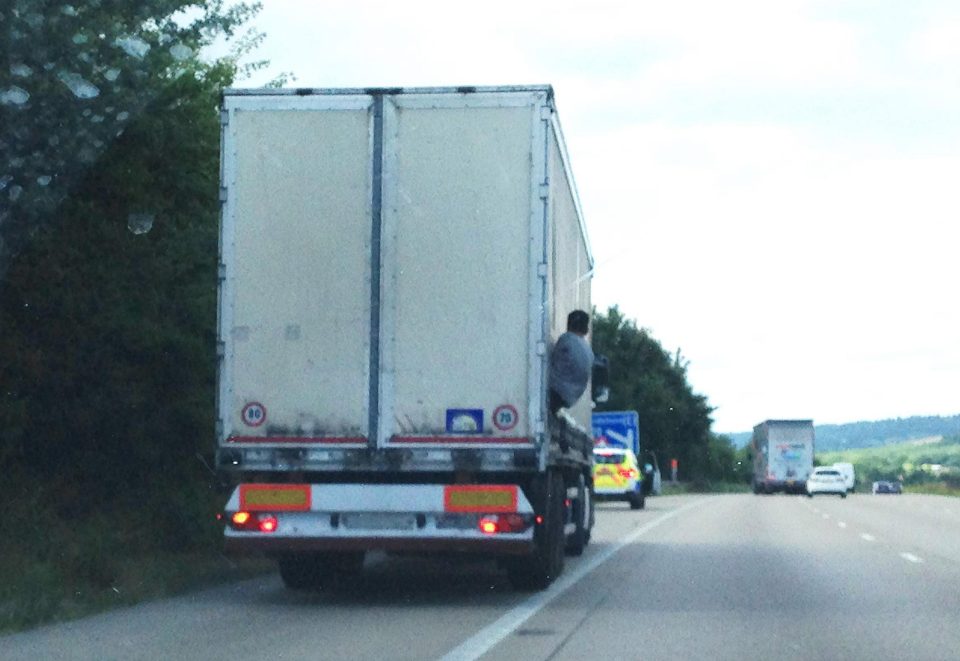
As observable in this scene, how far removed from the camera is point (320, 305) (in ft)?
42.5

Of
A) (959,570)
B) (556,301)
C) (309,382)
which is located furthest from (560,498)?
(959,570)

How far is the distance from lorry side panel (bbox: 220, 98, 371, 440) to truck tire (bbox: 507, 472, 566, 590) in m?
1.65

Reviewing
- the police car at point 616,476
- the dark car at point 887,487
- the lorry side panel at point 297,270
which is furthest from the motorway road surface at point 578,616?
the dark car at point 887,487

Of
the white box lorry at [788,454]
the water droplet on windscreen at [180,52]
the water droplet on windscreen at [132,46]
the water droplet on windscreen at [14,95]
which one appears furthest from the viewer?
the white box lorry at [788,454]

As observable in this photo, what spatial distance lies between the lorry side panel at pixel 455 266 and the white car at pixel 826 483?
5435 centimetres

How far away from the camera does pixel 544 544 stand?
13.8m

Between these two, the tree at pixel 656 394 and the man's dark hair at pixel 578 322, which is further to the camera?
the tree at pixel 656 394

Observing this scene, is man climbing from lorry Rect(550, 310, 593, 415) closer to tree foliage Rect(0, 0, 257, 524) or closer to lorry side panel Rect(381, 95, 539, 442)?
lorry side panel Rect(381, 95, 539, 442)

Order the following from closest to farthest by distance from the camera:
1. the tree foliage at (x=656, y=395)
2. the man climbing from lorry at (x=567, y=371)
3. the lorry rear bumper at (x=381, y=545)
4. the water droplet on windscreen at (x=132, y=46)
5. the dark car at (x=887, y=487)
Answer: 1. the lorry rear bumper at (x=381, y=545)
2. the man climbing from lorry at (x=567, y=371)
3. the water droplet on windscreen at (x=132, y=46)
4. the dark car at (x=887, y=487)
5. the tree foliage at (x=656, y=395)

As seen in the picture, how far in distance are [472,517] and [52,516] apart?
6.30 m

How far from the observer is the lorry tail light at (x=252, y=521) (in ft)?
42.7

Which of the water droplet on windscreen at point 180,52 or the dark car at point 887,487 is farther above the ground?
the water droplet on windscreen at point 180,52

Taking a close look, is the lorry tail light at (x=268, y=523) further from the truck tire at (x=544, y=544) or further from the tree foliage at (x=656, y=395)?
the tree foliage at (x=656, y=395)

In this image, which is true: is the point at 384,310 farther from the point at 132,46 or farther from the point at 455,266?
the point at 132,46
